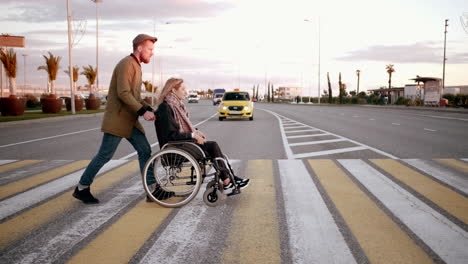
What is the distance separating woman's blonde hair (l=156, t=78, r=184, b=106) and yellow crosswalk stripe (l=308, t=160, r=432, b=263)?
7.62 feet

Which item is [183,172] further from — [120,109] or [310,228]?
[310,228]

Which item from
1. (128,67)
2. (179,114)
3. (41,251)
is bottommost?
(41,251)

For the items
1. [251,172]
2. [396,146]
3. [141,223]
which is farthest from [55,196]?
[396,146]

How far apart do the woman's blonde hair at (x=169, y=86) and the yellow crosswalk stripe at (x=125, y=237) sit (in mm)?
1242

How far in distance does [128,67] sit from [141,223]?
174cm

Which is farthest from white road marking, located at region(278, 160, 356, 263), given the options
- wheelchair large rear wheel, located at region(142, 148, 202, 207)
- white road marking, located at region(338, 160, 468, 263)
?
wheelchair large rear wheel, located at region(142, 148, 202, 207)

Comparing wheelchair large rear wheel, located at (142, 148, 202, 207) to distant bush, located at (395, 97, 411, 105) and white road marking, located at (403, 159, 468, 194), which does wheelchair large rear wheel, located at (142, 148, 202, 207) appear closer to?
white road marking, located at (403, 159, 468, 194)

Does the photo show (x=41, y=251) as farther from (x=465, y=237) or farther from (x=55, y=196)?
(x=465, y=237)

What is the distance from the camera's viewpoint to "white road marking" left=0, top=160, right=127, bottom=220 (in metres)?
4.80

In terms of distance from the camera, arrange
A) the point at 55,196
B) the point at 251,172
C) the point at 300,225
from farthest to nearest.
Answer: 1. the point at 251,172
2. the point at 55,196
3. the point at 300,225

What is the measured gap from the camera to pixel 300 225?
163 inches

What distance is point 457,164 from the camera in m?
7.74

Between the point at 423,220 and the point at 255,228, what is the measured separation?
1697mm

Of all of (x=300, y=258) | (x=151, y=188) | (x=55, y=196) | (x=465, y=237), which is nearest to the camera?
(x=300, y=258)
